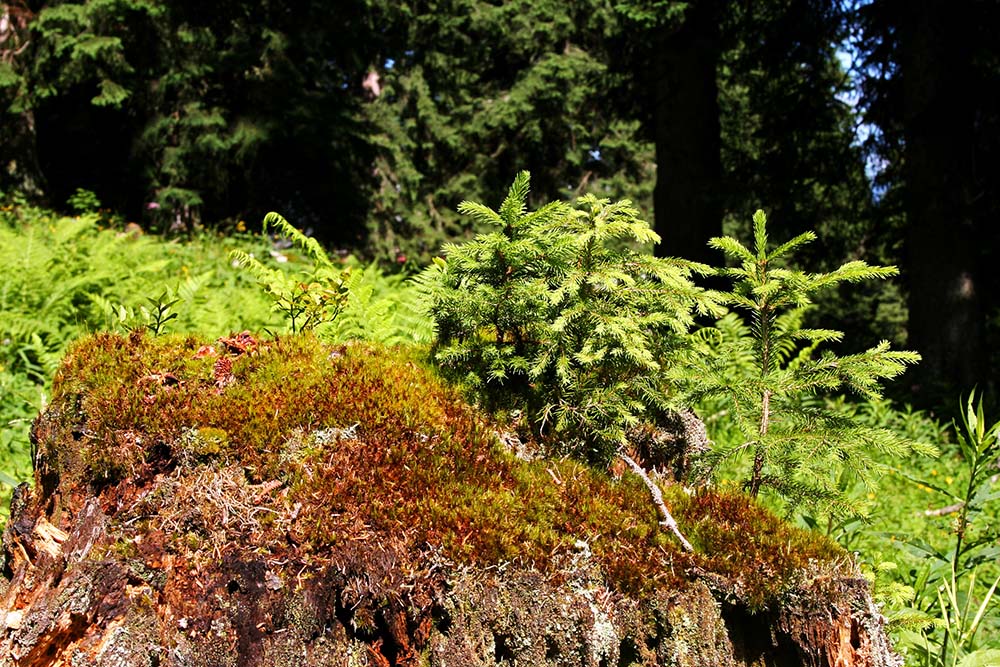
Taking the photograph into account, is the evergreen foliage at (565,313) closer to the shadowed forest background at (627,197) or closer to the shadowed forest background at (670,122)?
the shadowed forest background at (627,197)

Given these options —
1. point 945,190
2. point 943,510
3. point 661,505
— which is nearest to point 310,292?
point 661,505

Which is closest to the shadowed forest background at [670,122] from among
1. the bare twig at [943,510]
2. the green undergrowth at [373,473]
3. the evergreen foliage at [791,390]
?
the bare twig at [943,510]

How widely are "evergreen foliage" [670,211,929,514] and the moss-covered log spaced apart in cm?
23

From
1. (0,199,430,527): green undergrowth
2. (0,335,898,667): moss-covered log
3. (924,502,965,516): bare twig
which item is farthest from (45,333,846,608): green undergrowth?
(924,502,965,516): bare twig

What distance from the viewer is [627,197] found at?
692 cm

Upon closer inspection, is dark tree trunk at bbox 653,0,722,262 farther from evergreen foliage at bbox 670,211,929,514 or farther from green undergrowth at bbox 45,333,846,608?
green undergrowth at bbox 45,333,846,608

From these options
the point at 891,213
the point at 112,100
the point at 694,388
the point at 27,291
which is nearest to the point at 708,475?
the point at 694,388

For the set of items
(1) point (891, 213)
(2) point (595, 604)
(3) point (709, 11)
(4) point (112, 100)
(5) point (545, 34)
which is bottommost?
(2) point (595, 604)

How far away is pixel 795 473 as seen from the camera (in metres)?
2.43

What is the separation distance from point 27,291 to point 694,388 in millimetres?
5381

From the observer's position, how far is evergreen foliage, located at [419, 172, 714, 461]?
257cm

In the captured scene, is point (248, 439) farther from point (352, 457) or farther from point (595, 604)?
point (595, 604)

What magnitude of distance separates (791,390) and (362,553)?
1564mm

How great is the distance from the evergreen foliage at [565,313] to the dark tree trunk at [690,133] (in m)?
6.86
